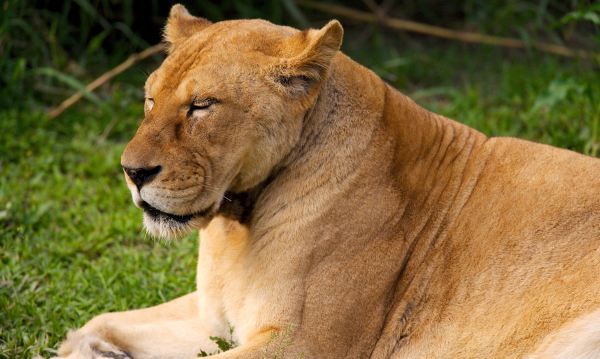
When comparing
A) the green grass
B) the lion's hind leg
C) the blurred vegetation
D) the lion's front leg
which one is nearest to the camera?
the lion's hind leg

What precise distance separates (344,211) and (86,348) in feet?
3.72

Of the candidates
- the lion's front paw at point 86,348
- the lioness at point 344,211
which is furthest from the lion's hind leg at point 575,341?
the lion's front paw at point 86,348

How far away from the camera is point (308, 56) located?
11.1ft

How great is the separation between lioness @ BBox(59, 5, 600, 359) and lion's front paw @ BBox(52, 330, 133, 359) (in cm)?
2

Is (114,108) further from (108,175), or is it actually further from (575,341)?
(575,341)

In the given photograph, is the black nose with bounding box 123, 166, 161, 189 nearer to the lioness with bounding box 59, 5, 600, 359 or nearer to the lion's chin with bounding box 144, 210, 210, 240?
the lioness with bounding box 59, 5, 600, 359

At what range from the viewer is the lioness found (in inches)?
132

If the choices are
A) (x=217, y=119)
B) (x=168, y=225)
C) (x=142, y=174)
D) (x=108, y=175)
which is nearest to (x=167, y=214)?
(x=168, y=225)

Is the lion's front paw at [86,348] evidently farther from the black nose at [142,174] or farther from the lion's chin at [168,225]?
the black nose at [142,174]

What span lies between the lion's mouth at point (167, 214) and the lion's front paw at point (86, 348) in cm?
73

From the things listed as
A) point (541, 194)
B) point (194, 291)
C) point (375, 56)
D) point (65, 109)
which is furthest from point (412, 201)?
point (375, 56)

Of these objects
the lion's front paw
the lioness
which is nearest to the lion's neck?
the lioness

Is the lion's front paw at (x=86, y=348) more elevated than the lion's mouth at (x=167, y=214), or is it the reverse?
the lion's mouth at (x=167, y=214)

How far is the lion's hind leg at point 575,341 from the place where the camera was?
128 inches
